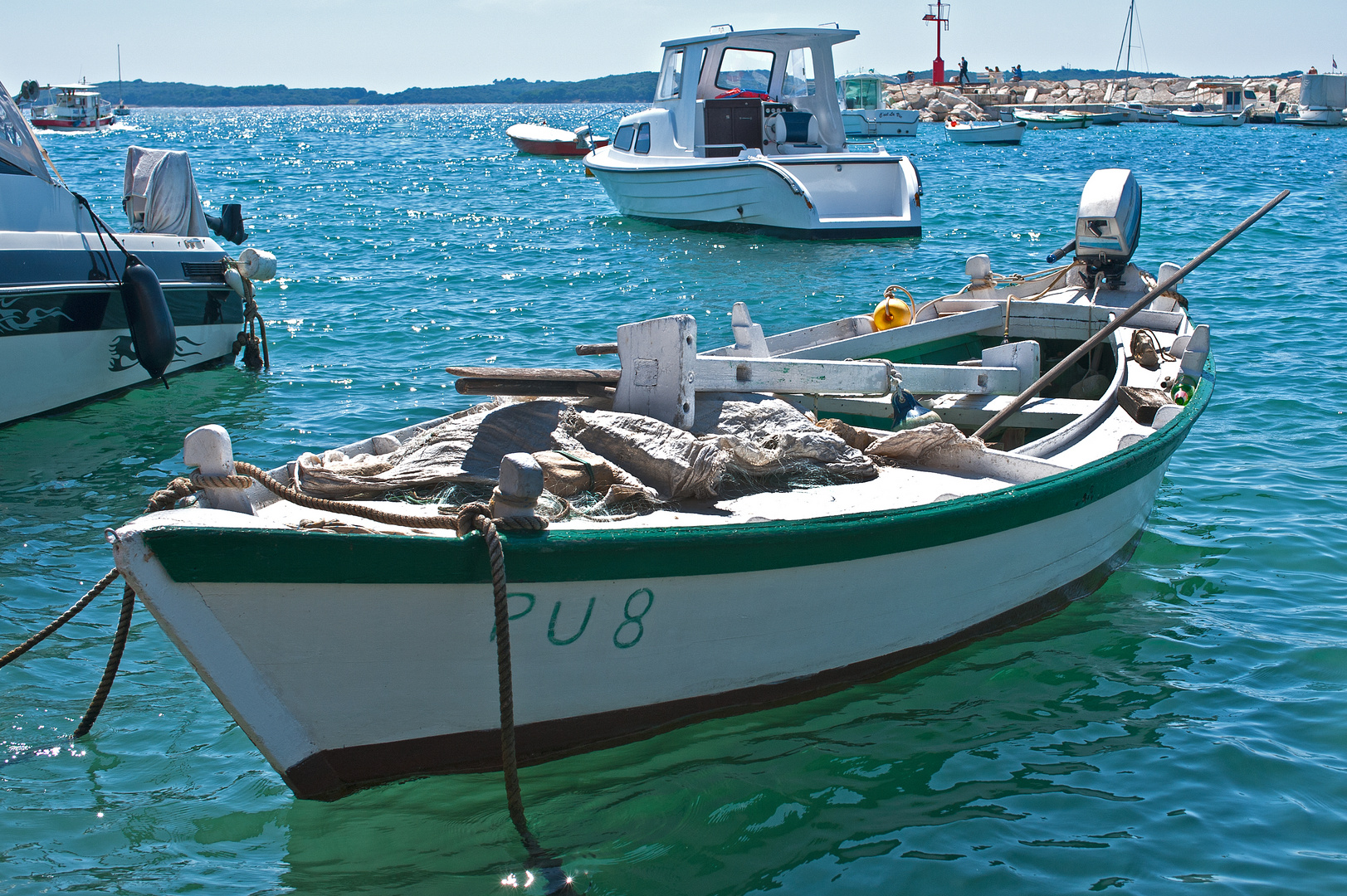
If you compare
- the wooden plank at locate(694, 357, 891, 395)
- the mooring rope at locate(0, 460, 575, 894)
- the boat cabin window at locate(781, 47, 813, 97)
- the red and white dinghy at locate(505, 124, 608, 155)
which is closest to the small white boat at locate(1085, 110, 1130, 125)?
the red and white dinghy at locate(505, 124, 608, 155)

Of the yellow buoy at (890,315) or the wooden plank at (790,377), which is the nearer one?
the wooden plank at (790,377)

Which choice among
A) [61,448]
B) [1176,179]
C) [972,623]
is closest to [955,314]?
[972,623]

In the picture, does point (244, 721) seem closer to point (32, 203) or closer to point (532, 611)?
point (532, 611)

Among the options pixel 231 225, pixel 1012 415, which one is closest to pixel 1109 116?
pixel 231 225

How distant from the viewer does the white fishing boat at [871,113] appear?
55312 mm

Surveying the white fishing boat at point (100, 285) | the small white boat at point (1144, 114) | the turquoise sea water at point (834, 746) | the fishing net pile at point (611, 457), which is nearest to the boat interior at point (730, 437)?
the fishing net pile at point (611, 457)

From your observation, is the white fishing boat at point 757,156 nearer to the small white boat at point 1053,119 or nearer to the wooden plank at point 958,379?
the wooden plank at point 958,379

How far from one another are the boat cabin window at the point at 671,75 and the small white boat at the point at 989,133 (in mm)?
35428

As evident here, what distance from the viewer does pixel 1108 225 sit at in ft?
26.2

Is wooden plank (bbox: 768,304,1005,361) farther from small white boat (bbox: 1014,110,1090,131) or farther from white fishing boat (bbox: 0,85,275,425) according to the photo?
small white boat (bbox: 1014,110,1090,131)

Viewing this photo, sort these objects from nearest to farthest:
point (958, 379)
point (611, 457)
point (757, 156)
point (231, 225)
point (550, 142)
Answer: point (611, 457), point (958, 379), point (231, 225), point (757, 156), point (550, 142)

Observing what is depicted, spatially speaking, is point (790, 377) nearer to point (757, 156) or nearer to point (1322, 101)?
point (757, 156)

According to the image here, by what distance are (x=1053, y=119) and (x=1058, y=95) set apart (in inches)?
808

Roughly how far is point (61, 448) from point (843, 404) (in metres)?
5.94
